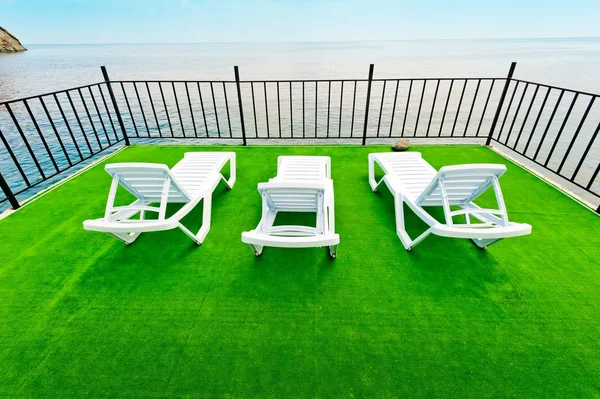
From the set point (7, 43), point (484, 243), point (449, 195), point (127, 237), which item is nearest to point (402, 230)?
point (449, 195)

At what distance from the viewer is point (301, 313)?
6.61ft

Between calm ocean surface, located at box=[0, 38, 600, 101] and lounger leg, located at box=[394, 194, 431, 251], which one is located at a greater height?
calm ocean surface, located at box=[0, 38, 600, 101]

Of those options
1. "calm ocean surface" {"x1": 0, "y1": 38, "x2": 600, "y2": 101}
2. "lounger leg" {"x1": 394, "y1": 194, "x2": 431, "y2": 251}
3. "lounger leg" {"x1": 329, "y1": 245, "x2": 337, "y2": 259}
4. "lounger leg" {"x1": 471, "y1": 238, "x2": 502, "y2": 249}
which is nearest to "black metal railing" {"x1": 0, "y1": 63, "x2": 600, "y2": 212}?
"lounger leg" {"x1": 394, "y1": 194, "x2": 431, "y2": 251}

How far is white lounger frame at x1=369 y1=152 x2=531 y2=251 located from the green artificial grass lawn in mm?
296

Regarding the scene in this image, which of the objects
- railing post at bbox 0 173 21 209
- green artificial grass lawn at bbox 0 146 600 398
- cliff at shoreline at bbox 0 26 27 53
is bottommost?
green artificial grass lawn at bbox 0 146 600 398

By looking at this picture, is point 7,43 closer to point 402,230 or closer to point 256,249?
point 256,249

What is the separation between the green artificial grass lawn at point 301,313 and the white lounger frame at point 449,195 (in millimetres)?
296

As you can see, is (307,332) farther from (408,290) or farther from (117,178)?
(117,178)

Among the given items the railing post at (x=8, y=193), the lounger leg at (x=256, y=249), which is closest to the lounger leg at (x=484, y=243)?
the lounger leg at (x=256, y=249)

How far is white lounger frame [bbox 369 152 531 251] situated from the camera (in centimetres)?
201

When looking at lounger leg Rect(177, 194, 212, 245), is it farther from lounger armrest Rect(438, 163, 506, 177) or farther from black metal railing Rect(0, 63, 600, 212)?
black metal railing Rect(0, 63, 600, 212)

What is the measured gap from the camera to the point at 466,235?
1.97m

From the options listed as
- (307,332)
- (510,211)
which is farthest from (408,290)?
(510,211)

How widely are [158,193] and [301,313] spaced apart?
1.91 meters
